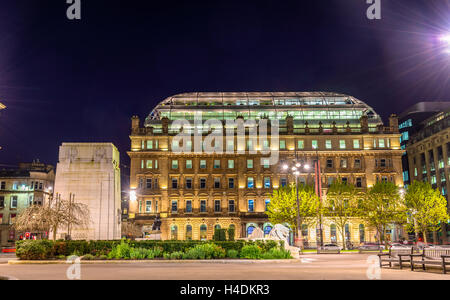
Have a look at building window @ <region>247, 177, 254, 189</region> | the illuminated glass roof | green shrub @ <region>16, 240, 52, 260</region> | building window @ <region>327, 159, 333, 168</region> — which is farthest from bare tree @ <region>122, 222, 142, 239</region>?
green shrub @ <region>16, 240, 52, 260</region>

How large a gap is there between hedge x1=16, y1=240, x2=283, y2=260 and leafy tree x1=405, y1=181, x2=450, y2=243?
42971 mm

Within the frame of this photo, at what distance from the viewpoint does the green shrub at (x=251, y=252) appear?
95.1ft

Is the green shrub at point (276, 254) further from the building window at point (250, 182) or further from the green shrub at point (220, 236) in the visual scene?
the building window at point (250, 182)

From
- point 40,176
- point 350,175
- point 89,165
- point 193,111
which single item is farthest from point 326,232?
point 40,176

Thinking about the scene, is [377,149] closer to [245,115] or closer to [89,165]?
[245,115]

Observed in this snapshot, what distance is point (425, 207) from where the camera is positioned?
215 feet

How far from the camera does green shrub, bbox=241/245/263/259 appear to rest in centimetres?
2898

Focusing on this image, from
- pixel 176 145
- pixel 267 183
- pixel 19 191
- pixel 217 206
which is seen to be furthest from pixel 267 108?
pixel 19 191

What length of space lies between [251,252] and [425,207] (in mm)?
46036

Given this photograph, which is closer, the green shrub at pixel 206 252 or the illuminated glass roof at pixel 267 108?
the green shrub at pixel 206 252

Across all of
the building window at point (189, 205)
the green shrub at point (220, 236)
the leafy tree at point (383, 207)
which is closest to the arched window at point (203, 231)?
the building window at point (189, 205)

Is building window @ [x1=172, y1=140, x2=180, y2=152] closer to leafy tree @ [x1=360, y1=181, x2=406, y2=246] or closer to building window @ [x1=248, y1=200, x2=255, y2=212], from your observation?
building window @ [x1=248, y1=200, x2=255, y2=212]

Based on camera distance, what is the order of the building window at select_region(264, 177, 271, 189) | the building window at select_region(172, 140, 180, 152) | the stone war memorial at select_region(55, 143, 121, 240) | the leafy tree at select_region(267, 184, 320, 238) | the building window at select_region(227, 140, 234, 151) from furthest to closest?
the building window at select_region(227, 140, 234, 151), the building window at select_region(172, 140, 180, 152), the building window at select_region(264, 177, 271, 189), the leafy tree at select_region(267, 184, 320, 238), the stone war memorial at select_region(55, 143, 121, 240)

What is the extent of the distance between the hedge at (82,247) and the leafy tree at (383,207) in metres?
39.7
